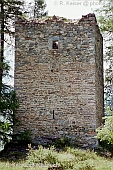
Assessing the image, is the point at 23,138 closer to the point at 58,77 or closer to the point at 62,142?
the point at 62,142

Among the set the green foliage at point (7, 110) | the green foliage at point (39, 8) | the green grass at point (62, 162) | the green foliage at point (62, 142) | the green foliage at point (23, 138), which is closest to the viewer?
the green grass at point (62, 162)

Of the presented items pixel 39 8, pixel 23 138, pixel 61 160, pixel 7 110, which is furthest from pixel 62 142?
pixel 39 8

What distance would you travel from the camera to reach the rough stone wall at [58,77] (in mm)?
14969

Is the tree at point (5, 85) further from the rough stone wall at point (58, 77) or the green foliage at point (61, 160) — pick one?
the green foliage at point (61, 160)

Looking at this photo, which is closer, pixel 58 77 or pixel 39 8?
pixel 58 77

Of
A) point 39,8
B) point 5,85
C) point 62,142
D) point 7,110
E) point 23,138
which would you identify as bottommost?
point 62,142

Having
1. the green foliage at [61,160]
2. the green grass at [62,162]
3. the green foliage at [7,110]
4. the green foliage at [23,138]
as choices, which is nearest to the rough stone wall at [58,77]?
the green foliage at [23,138]

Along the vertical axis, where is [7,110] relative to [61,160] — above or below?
above

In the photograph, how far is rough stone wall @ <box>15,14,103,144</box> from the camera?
14969 mm

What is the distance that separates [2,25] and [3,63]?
237 centimetres

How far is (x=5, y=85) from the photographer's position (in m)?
14.8

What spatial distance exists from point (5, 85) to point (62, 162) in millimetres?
5155

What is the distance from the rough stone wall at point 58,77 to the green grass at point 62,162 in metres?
2.11

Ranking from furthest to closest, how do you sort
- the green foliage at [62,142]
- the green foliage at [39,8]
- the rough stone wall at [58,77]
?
the green foliage at [39,8], the rough stone wall at [58,77], the green foliage at [62,142]
